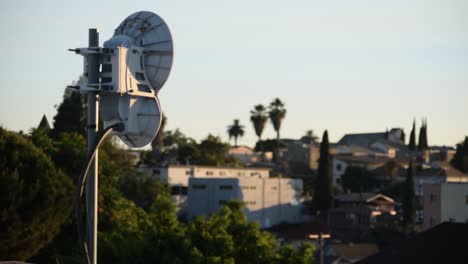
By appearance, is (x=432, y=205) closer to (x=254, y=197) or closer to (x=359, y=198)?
(x=254, y=197)

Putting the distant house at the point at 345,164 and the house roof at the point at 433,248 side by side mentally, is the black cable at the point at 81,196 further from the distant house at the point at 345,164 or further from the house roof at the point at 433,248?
the distant house at the point at 345,164

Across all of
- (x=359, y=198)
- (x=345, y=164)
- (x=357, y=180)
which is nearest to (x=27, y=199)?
(x=359, y=198)

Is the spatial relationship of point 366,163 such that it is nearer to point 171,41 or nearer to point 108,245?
point 108,245

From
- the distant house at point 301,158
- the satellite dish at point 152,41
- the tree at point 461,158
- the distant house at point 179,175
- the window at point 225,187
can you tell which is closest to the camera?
the satellite dish at point 152,41

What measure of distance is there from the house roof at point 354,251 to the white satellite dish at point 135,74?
80.4 m

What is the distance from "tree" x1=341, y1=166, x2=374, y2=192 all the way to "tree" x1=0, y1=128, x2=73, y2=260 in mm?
111587

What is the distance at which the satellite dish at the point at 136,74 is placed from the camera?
14820 mm

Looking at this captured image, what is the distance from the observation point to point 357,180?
162 metres

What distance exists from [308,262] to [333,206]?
8876 centimetres

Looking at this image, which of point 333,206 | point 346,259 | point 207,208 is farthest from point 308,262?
point 333,206

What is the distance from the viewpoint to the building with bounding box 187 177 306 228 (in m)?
130

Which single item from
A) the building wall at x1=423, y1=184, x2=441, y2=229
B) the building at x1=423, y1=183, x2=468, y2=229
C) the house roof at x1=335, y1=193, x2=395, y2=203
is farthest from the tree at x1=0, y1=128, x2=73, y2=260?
the house roof at x1=335, y1=193, x2=395, y2=203

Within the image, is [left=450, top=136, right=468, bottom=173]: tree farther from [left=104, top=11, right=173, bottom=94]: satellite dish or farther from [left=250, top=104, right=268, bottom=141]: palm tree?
[left=104, top=11, right=173, bottom=94]: satellite dish

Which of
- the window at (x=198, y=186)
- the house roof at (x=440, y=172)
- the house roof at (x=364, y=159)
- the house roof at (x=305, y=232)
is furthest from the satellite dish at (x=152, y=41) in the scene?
the house roof at (x=364, y=159)
